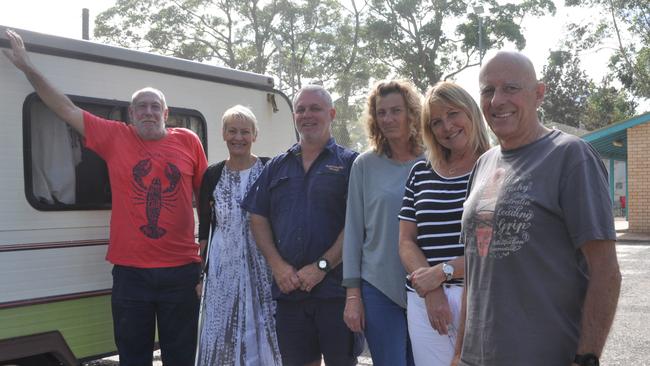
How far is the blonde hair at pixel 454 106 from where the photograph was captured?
110 inches

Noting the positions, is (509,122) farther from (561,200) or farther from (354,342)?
(354,342)

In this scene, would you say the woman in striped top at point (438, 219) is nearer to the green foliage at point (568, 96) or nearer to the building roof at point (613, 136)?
the building roof at point (613, 136)

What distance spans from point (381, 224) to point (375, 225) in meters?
0.03

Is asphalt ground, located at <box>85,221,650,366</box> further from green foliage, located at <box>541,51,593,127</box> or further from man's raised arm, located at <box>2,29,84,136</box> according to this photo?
green foliage, located at <box>541,51,593,127</box>

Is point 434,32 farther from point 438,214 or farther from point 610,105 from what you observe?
point 438,214

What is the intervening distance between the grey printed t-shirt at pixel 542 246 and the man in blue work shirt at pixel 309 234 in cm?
141

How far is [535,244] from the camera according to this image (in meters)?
1.92

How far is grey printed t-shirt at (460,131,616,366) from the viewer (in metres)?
1.87

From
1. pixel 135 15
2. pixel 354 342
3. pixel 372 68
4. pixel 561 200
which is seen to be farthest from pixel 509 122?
pixel 135 15

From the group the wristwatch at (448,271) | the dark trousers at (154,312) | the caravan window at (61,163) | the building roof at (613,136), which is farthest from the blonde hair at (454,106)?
the building roof at (613,136)

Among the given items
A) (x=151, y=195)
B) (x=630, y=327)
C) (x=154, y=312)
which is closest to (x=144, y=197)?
(x=151, y=195)

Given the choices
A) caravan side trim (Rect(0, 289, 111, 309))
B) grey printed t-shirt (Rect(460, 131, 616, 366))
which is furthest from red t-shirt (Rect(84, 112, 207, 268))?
grey printed t-shirt (Rect(460, 131, 616, 366))

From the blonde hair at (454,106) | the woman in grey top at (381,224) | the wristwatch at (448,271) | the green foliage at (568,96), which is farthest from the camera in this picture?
the green foliage at (568,96)

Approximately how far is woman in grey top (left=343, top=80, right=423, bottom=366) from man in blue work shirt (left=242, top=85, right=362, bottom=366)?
26 cm
